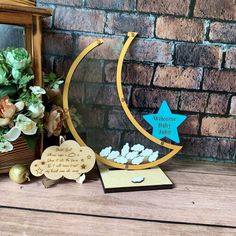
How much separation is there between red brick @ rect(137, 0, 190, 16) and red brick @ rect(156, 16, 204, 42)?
21 millimetres

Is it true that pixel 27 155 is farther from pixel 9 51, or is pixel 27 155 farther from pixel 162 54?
pixel 162 54

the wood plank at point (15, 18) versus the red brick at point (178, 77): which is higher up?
the wood plank at point (15, 18)

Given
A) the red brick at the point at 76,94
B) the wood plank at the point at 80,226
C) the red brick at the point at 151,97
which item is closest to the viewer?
the wood plank at the point at 80,226

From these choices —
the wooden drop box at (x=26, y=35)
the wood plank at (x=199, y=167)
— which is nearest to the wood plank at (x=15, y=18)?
the wooden drop box at (x=26, y=35)

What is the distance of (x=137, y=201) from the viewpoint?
758mm

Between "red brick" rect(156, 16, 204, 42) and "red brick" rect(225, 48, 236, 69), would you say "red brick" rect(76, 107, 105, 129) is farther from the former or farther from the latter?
"red brick" rect(225, 48, 236, 69)

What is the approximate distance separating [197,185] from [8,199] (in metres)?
0.50

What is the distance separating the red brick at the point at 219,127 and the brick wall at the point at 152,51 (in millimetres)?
30

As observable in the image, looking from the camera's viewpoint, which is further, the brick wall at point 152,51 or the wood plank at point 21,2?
the brick wall at point 152,51

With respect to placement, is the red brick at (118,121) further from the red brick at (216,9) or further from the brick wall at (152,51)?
the red brick at (216,9)

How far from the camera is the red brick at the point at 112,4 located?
940 mm

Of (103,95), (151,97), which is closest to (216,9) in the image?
(151,97)

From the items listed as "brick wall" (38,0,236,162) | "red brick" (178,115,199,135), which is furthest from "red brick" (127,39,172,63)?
"red brick" (178,115,199,135)

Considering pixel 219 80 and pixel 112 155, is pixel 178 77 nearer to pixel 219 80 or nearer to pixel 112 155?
pixel 219 80
